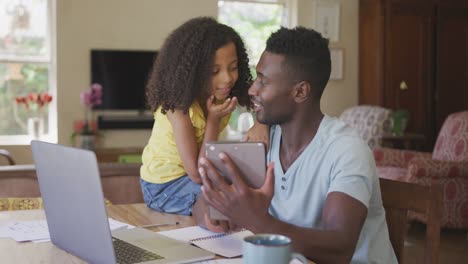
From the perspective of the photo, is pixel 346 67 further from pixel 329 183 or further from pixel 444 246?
pixel 329 183


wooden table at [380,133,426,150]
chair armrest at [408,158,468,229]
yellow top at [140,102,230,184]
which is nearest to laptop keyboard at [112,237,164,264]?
yellow top at [140,102,230,184]

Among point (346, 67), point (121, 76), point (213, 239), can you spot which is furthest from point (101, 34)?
point (213, 239)

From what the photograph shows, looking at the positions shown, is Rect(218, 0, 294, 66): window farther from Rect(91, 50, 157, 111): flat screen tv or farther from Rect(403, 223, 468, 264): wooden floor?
Rect(403, 223, 468, 264): wooden floor

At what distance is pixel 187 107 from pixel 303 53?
449 millimetres

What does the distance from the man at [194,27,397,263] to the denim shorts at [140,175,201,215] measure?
12 centimetres

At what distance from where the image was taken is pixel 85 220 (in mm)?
1254

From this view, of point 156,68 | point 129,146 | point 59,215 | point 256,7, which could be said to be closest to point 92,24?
point 129,146

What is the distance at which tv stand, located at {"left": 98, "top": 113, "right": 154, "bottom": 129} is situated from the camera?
6023 millimetres

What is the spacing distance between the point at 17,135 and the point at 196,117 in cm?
445

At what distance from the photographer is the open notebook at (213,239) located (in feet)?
4.63

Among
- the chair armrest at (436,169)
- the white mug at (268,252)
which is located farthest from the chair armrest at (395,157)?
the white mug at (268,252)

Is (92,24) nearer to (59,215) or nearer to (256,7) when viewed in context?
(256,7)

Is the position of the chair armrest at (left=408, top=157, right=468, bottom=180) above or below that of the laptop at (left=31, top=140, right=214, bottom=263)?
below

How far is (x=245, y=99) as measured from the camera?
84.0 inches
